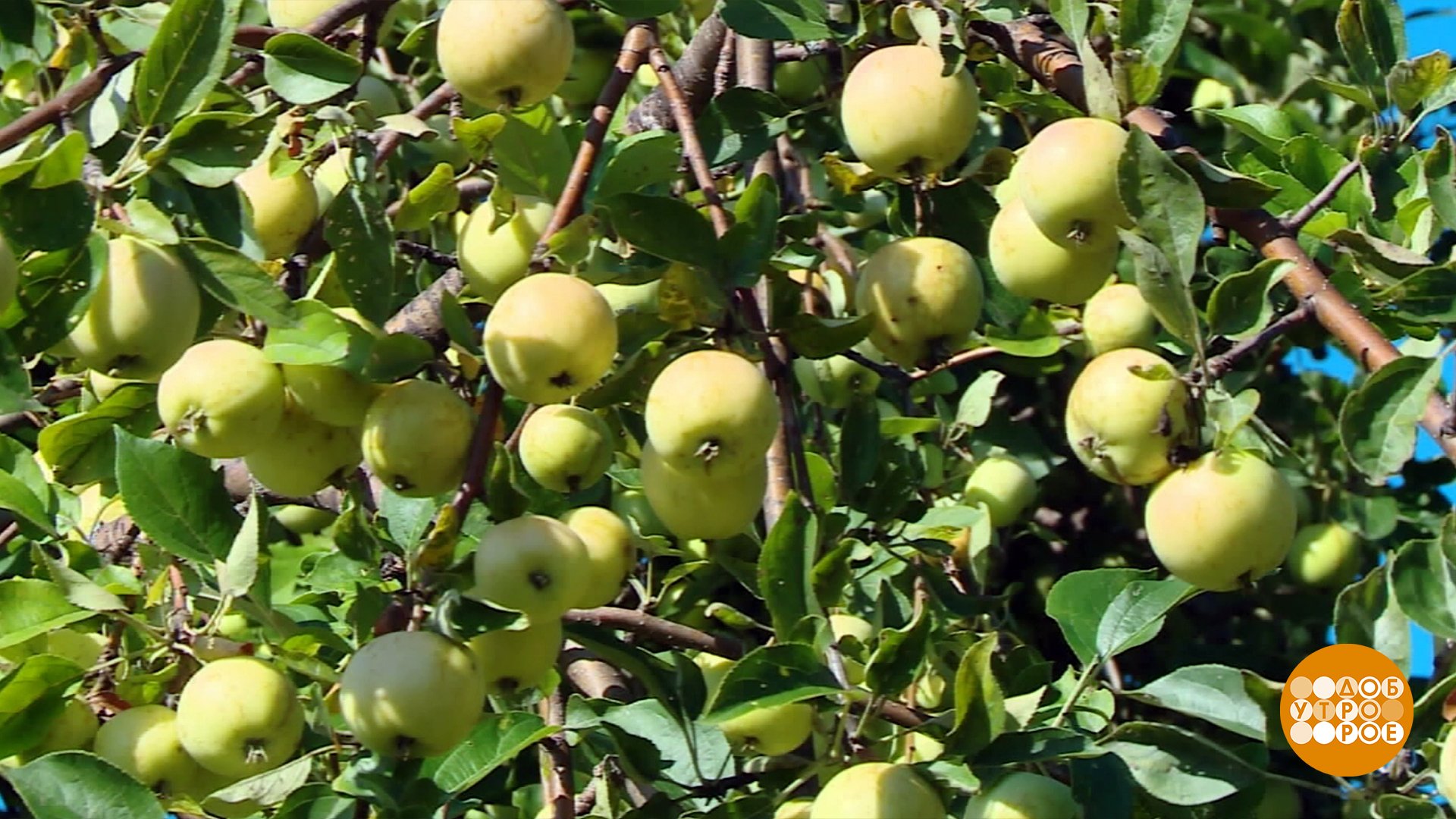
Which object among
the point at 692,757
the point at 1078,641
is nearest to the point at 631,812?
the point at 692,757

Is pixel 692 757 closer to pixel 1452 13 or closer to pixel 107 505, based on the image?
pixel 107 505

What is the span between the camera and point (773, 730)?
1317 millimetres

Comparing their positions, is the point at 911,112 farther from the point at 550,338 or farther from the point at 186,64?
the point at 186,64

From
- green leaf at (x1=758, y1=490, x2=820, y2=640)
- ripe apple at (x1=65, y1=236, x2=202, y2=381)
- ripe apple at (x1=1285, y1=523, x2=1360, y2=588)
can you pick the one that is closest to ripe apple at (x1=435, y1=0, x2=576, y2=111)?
ripe apple at (x1=65, y1=236, x2=202, y2=381)

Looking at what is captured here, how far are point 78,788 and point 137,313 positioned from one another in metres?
0.33

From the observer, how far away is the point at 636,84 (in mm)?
2350

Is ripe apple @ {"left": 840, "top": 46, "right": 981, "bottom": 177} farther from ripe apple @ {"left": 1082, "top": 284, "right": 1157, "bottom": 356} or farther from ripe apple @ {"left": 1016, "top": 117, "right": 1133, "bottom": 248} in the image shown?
ripe apple @ {"left": 1082, "top": 284, "right": 1157, "bottom": 356}

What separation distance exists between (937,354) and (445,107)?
64 cm

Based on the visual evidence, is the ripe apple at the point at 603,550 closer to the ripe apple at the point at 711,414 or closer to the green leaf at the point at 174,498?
the ripe apple at the point at 711,414

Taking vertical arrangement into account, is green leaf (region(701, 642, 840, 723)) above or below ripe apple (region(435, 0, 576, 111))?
below

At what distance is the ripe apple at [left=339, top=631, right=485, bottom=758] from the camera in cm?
104

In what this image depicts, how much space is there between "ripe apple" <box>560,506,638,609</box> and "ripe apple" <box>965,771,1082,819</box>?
1.01ft

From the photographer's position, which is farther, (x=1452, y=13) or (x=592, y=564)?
(x=1452, y=13)

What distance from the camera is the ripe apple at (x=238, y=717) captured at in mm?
1147
